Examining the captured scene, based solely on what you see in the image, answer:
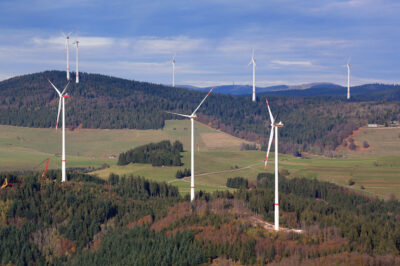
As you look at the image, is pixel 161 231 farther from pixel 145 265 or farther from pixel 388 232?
pixel 388 232

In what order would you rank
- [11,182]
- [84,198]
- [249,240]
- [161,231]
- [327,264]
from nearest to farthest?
[327,264], [249,240], [161,231], [84,198], [11,182]

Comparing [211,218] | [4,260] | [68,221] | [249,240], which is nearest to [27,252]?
[4,260]

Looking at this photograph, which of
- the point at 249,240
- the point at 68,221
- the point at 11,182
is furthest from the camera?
the point at 11,182

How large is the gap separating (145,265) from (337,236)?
35.3 metres

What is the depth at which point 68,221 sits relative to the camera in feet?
547

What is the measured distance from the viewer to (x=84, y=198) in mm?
179250

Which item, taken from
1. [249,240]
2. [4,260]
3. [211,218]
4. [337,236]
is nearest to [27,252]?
[4,260]

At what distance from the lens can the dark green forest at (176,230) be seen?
121 m

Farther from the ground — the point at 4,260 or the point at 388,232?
the point at 388,232

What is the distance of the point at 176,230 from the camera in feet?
457

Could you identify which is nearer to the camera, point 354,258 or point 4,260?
point 354,258

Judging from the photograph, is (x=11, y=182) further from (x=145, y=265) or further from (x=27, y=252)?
(x=145, y=265)

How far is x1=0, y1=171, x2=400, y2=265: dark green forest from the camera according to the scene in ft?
397

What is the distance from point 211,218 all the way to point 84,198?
48.3m
